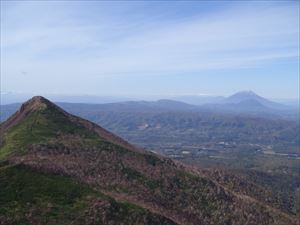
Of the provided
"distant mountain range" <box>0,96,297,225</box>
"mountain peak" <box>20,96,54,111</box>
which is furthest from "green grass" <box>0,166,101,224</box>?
"mountain peak" <box>20,96,54,111</box>

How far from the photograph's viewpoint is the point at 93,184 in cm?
8750

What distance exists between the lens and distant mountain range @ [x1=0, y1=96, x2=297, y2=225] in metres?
72.2

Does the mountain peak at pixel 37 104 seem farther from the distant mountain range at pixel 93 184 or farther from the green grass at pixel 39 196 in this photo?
the green grass at pixel 39 196

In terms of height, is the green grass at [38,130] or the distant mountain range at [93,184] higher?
the green grass at [38,130]

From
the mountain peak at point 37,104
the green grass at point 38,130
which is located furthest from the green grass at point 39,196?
the mountain peak at point 37,104

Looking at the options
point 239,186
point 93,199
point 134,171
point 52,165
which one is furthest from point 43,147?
point 239,186

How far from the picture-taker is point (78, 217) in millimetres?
69625

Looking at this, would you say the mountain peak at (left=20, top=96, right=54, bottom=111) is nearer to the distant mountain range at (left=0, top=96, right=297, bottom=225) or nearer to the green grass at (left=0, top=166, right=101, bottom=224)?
the distant mountain range at (left=0, top=96, right=297, bottom=225)

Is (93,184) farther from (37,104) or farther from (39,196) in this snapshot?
(37,104)

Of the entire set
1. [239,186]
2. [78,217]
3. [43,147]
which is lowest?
[239,186]

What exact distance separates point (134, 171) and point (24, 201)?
42.7 meters

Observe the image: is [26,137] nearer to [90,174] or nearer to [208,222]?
[90,174]

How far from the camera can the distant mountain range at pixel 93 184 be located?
7219 cm

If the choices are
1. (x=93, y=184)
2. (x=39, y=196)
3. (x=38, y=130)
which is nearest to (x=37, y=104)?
(x=38, y=130)
